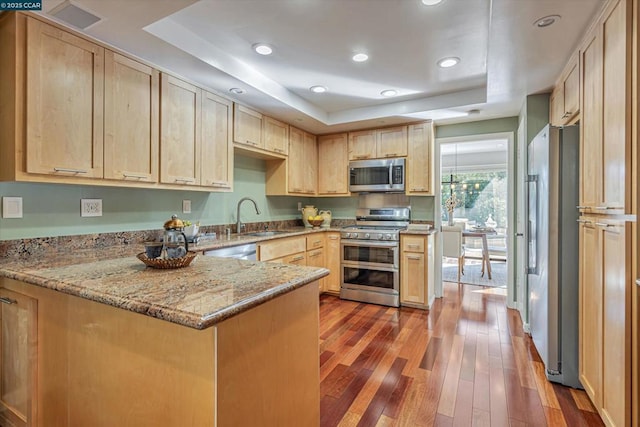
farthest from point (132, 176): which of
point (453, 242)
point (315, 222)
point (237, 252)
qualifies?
point (453, 242)

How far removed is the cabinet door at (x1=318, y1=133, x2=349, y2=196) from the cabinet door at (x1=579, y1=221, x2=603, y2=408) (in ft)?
9.44

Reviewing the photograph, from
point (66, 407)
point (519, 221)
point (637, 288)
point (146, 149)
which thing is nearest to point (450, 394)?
point (637, 288)

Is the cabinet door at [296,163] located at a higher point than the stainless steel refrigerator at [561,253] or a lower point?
higher

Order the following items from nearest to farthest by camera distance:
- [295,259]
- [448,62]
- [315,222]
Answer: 1. [448,62]
2. [295,259]
3. [315,222]

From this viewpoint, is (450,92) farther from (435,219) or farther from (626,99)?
(626,99)

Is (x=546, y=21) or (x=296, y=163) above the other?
(x=546, y=21)

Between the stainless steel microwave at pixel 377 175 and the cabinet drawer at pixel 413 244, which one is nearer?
the cabinet drawer at pixel 413 244

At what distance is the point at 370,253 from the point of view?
3.90 m

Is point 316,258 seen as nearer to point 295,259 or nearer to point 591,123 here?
point 295,259

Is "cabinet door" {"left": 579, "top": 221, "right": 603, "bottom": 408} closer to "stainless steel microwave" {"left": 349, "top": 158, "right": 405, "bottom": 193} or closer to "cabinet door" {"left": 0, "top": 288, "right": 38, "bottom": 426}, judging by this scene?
"stainless steel microwave" {"left": 349, "top": 158, "right": 405, "bottom": 193}

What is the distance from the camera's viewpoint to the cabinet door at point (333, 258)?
413 cm

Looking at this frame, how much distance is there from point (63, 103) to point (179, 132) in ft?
2.63

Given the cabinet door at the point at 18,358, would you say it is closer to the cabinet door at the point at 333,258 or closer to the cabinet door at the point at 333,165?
the cabinet door at the point at 333,258

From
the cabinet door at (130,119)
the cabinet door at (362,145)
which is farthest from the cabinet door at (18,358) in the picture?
the cabinet door at (362,145)
